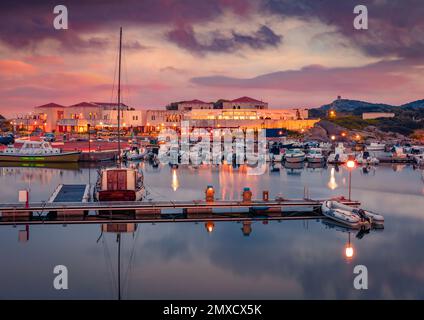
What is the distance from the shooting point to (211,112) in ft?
491

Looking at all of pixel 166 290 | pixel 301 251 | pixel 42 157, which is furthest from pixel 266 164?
pixel 166 290

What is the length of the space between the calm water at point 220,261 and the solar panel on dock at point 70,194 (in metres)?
5.38

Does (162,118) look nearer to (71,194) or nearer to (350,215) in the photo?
(71,194)

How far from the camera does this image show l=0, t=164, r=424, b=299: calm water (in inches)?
869

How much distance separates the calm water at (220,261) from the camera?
22.1 metres

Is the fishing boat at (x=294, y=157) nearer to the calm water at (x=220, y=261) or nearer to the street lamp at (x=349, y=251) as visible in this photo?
the calm water at (x=220, y=261)

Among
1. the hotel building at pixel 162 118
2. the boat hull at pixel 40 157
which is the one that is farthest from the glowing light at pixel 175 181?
the hotel building at pixel 162 118

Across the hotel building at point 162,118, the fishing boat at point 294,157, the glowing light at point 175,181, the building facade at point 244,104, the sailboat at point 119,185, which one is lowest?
the glowing light at point 175,181

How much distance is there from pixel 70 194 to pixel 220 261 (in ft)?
57.0

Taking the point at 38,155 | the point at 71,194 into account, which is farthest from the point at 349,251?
the point at 38,155
